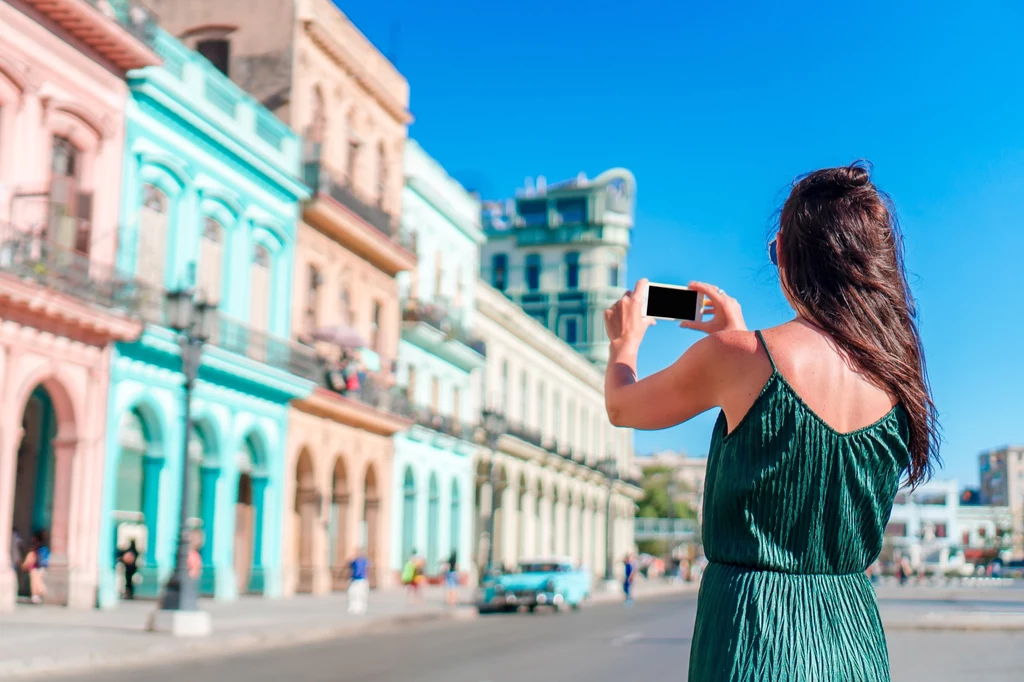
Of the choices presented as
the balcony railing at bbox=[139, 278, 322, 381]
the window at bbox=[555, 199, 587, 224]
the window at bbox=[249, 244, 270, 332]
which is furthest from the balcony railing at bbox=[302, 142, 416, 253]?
the window at bbox=[555, 199, 587, 224]

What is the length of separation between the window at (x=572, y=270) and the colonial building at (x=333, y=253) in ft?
131

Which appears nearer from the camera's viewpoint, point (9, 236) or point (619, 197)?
point (9, 236)

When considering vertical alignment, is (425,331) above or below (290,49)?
below

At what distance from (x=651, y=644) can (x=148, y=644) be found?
7.11 meters

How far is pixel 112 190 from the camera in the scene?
25.8m

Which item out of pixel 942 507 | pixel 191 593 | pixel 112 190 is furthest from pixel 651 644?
pixel 942 507

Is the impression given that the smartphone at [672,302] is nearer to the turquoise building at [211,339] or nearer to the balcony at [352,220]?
the turquoise building at [211,339]

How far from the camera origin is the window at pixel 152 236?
1064 inches

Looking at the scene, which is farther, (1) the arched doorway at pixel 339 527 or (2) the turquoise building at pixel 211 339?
(1) the arched doorway at pixel 339 527

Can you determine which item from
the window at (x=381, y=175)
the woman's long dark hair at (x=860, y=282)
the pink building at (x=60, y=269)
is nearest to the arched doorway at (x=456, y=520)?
the window at (x=381, y=175)

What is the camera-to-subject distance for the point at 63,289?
912 inches

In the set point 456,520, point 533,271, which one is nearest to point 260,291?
point 456,520

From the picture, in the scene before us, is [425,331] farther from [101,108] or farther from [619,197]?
[619,197]

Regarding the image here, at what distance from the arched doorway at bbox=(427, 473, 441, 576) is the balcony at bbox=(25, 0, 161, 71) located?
22639 mm
